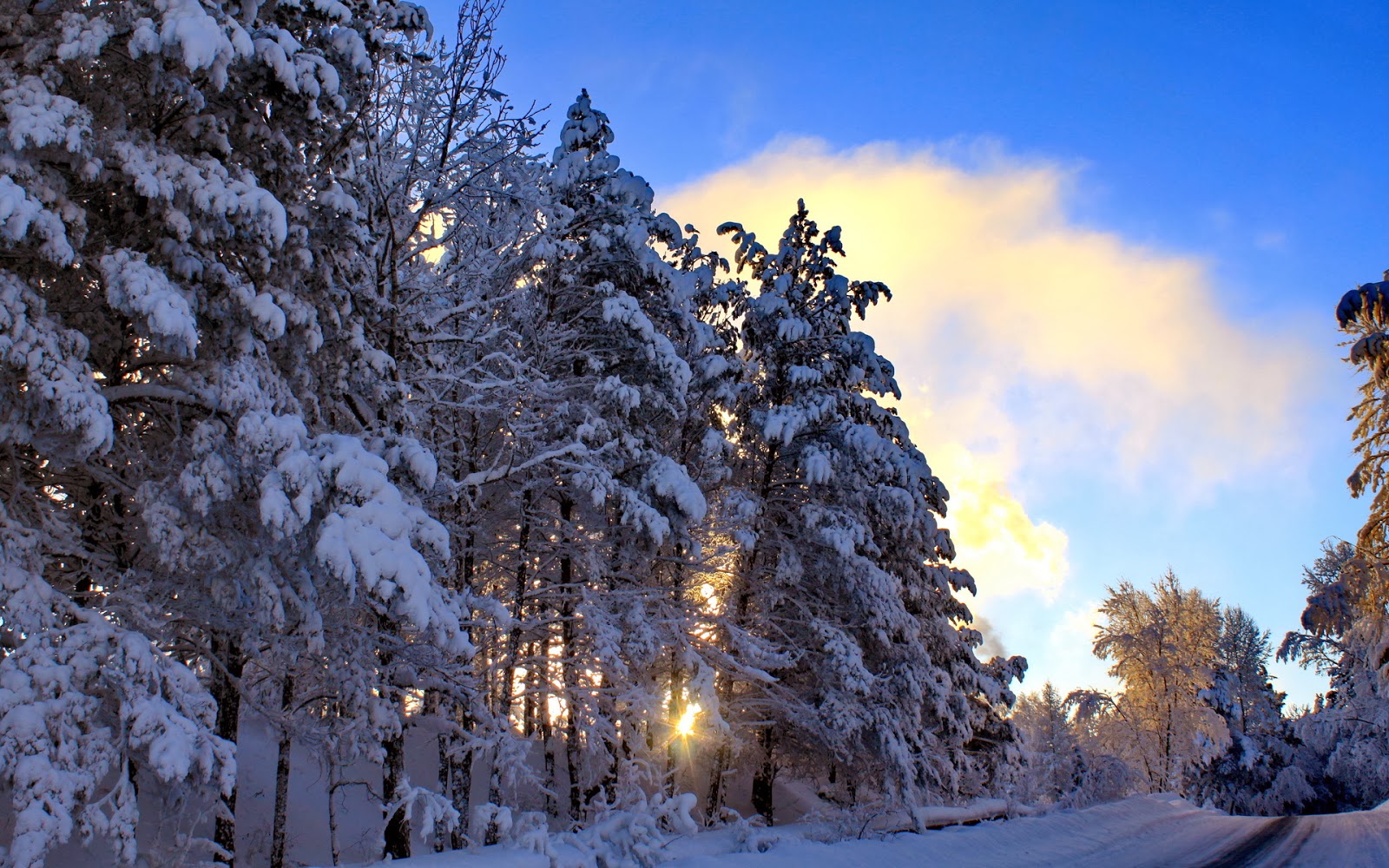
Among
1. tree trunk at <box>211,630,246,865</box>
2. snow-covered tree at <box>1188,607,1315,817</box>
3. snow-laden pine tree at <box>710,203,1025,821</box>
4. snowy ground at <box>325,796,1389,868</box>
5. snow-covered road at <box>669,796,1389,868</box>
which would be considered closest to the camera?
snowy ground at <box>325,796,1389,868</box>

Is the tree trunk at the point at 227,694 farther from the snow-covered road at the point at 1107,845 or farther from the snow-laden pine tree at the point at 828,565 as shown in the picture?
the snow-laden pine tree at the point at 828,565

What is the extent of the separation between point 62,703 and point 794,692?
1329 cm

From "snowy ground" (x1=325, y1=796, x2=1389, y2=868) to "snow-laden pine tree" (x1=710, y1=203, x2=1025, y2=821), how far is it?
2197mm

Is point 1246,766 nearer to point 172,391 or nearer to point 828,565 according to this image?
point 828,565

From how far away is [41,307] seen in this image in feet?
22.5

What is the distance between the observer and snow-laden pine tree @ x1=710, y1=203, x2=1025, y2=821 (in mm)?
16125

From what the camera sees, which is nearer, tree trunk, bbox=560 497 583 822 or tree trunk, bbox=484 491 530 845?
tree trunk, bbox=484 491 530 845

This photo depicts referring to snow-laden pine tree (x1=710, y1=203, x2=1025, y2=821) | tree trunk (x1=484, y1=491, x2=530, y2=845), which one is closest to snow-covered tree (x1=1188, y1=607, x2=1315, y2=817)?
snow-laden pine tree (x1=710, y1=203, x2=1025, y2=821)

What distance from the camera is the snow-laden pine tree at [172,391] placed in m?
6.41

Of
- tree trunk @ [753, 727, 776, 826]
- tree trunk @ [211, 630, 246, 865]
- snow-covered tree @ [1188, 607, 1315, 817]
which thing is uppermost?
tree trunk @ [211, 630, 246, 865]

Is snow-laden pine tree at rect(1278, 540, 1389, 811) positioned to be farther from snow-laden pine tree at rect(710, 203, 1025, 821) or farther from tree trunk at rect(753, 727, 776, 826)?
tree trunk at rect(753, 727, 776, 826)

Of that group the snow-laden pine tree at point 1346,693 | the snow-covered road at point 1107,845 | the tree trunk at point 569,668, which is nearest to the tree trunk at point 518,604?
the tree trunk at point 569,668

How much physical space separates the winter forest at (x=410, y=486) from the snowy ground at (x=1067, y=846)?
2.03 feet

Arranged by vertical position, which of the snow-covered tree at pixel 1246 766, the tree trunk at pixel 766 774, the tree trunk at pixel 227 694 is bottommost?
the snow-covered tree at pixel 1246 766
